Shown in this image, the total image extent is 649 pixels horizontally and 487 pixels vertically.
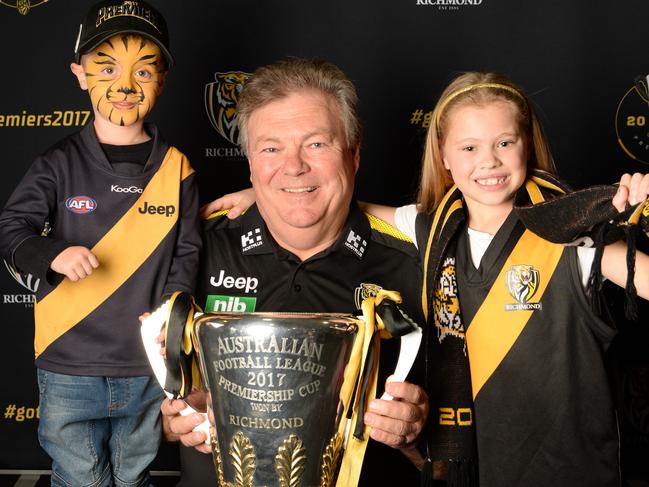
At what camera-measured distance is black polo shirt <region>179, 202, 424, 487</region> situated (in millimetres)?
1817

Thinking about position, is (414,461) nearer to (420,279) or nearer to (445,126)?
(420,279)

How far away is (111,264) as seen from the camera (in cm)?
184

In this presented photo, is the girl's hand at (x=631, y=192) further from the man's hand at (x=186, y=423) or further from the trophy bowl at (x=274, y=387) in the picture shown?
the man's hand at (x=186, y=423)

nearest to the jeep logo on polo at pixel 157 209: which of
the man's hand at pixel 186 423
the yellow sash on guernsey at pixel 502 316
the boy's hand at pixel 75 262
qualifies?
the boy's hand at pixel 75 262

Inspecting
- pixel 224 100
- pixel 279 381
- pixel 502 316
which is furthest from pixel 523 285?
pixel 224 100

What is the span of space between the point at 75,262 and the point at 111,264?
22cm

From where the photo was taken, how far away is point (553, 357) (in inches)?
68.2

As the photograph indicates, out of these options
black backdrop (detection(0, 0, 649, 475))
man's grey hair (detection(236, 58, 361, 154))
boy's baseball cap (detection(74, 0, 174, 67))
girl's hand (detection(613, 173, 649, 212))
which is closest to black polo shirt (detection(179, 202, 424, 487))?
man's grey hair (detection(236, 58, 361, 154))

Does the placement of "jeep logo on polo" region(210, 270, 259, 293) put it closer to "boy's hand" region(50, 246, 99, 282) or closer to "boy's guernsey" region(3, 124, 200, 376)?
"boy's guernsey" region(3, 124, 200, 376)

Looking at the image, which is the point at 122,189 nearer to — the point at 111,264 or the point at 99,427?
the point at 111,264

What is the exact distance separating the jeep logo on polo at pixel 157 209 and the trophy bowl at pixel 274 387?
0.59m

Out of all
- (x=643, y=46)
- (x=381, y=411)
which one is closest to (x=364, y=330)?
(x=381, y=411)

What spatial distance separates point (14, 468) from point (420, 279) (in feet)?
5.67

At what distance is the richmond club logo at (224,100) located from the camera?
274 centimetres
